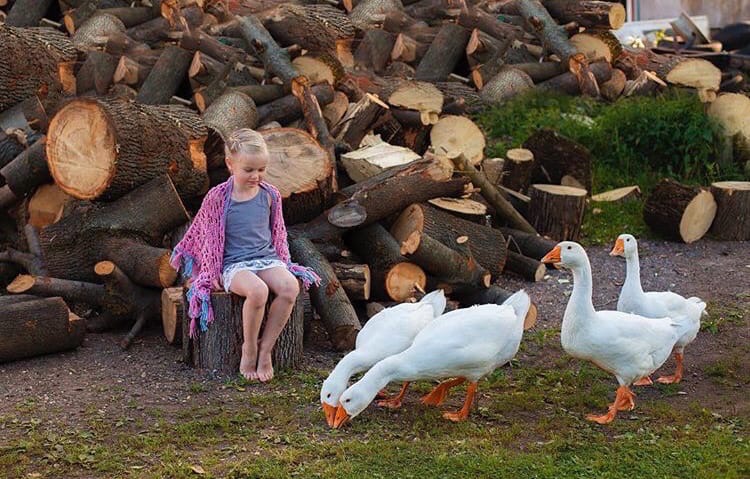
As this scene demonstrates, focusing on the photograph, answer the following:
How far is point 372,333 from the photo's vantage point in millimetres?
6051

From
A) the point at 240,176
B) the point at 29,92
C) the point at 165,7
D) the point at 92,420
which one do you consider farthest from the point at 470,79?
the point at 92,420

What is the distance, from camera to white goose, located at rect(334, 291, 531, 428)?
18.0ft

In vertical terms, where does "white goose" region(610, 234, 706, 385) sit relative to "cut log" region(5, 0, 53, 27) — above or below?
below

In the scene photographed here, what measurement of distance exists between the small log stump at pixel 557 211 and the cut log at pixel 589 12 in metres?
4.13

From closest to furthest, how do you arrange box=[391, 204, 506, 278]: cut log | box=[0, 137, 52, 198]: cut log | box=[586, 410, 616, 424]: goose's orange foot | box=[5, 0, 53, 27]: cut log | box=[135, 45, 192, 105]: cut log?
1. box=[586, 410, 616, 424]: goose's orange foot
2. box=[391, 204, 506, 278]: cut log
3. box=[0, 137, 52, 198]: cut log
4. box=[135, 45, 192, 105]: cut log
5. box=[5, 0, 53, 27]: cut log

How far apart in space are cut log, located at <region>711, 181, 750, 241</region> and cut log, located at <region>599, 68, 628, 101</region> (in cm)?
322

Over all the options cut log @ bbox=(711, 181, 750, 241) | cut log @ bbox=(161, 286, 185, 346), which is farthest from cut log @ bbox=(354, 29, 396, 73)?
cut log @ bbox=(161, 286, 185, 346)

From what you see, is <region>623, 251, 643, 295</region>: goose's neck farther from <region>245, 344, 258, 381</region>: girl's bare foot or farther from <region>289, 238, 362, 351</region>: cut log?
<region>245, 344, 258, 381</region>: girl's bare foot

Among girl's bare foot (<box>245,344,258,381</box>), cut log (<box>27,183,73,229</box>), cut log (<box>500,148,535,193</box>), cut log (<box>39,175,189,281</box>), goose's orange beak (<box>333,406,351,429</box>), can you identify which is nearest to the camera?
goose's orange beak (<box>333,406,351,429</box>)

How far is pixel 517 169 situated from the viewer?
32.7ft

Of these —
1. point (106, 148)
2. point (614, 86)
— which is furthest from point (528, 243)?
point (614, 86)

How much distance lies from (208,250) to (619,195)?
205 inches

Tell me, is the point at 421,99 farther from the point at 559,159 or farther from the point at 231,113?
the point at 231,113

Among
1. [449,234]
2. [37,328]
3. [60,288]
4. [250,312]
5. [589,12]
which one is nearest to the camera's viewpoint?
[250,312]
